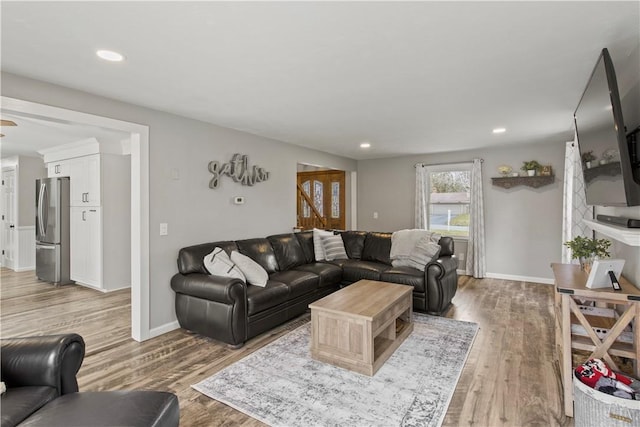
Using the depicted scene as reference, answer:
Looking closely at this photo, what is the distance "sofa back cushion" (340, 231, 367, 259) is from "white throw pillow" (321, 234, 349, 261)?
11 centimetres

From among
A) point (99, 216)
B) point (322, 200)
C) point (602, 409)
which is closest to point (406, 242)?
point (602, 409)

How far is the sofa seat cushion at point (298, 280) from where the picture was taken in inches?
141

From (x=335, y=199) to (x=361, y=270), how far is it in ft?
10.9

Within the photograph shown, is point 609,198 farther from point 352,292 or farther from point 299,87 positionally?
point 299,87

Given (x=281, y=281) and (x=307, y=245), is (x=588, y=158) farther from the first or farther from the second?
(x=307, y=245)

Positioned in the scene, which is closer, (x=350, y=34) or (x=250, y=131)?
(x=350, y=34)

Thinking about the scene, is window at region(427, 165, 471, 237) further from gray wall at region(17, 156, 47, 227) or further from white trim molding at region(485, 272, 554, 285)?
gray wall at region(17, 156, 47, 227)

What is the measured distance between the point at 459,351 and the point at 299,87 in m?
2.74

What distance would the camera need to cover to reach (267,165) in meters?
4.80

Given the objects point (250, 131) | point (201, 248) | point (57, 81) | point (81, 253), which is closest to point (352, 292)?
point (201, 248)

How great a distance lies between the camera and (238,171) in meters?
4.21

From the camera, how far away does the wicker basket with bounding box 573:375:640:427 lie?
5.07 ft

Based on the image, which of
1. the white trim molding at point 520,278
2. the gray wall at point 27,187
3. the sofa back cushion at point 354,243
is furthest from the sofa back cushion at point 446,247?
the gray wall at point 27,187

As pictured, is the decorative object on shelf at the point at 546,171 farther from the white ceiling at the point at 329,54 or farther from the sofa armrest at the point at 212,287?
the sofa armrest at the point at 212,287
